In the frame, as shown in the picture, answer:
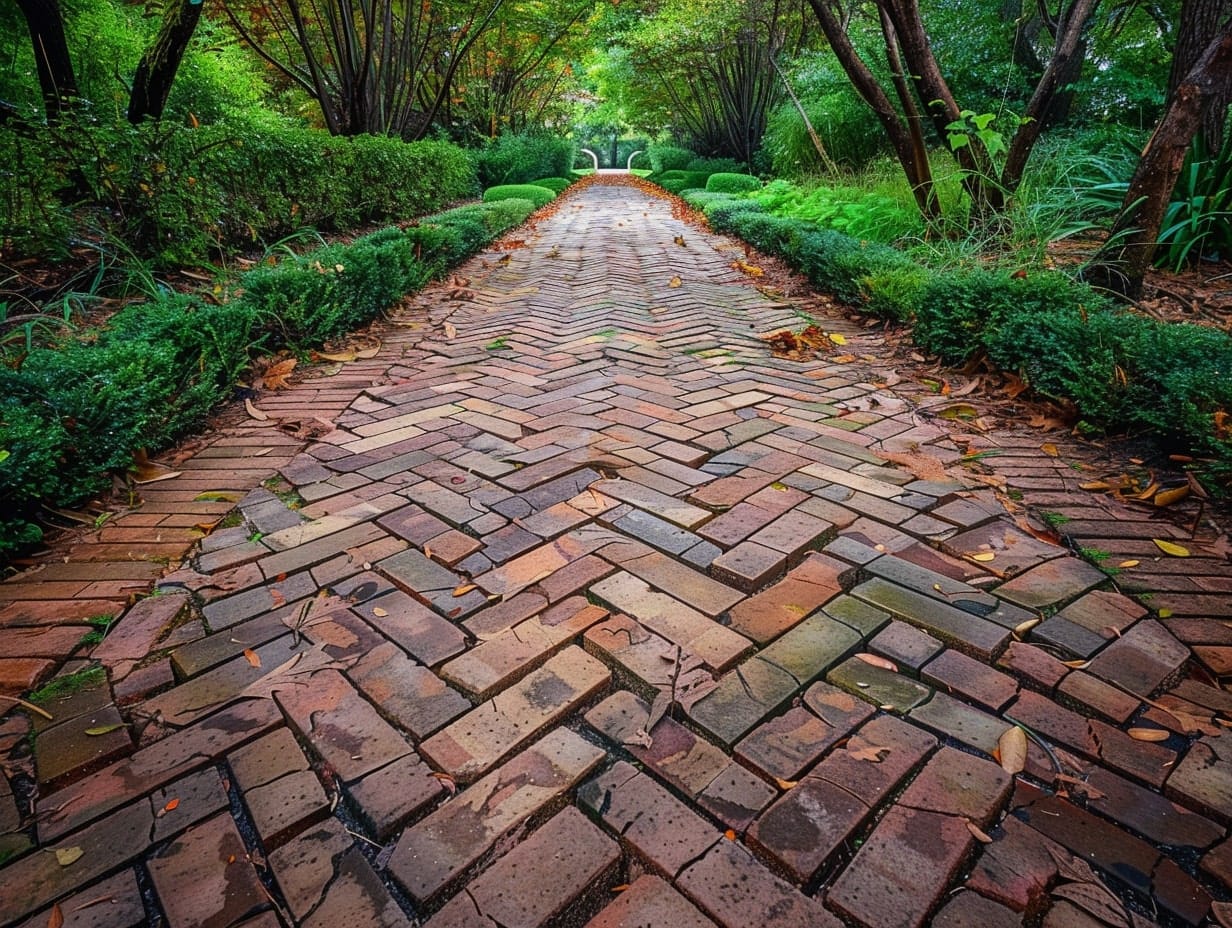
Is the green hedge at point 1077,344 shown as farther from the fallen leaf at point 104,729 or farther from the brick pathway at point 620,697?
the fallen leaf at point 104,729

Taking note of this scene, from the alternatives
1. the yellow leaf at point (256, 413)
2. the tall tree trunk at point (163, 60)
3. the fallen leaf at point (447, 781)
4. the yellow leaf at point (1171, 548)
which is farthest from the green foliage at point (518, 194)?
the fallen leaf at point (447, 781)

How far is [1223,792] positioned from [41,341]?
408cm

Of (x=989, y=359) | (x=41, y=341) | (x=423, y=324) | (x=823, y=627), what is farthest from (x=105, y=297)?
(x=989, y=359)

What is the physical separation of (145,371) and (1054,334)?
3540mm

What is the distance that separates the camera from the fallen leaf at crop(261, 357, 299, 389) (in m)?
3.28

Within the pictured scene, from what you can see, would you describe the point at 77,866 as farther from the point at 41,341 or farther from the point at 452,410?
the point at 41,341

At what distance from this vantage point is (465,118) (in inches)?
627

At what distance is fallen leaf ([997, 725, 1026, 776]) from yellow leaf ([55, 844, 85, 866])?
1609 millimetres

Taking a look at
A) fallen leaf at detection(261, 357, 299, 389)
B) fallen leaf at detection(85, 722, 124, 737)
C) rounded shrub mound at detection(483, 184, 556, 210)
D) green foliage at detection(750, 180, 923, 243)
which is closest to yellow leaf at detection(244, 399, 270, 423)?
fallen leaf at detection(261, 357, 299, 389)

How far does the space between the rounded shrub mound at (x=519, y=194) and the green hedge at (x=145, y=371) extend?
8270 mm

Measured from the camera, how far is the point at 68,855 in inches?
42.9

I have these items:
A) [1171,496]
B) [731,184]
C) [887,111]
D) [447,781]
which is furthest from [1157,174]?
[731,184]

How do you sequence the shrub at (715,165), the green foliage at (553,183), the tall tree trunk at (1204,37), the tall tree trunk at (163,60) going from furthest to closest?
the green foliage at (553,183) → the shrub at (715,165) → the tall tree trunk at (163,60) → the tall tree trunk at (1204,37)

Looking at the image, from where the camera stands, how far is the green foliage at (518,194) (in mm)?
12070
